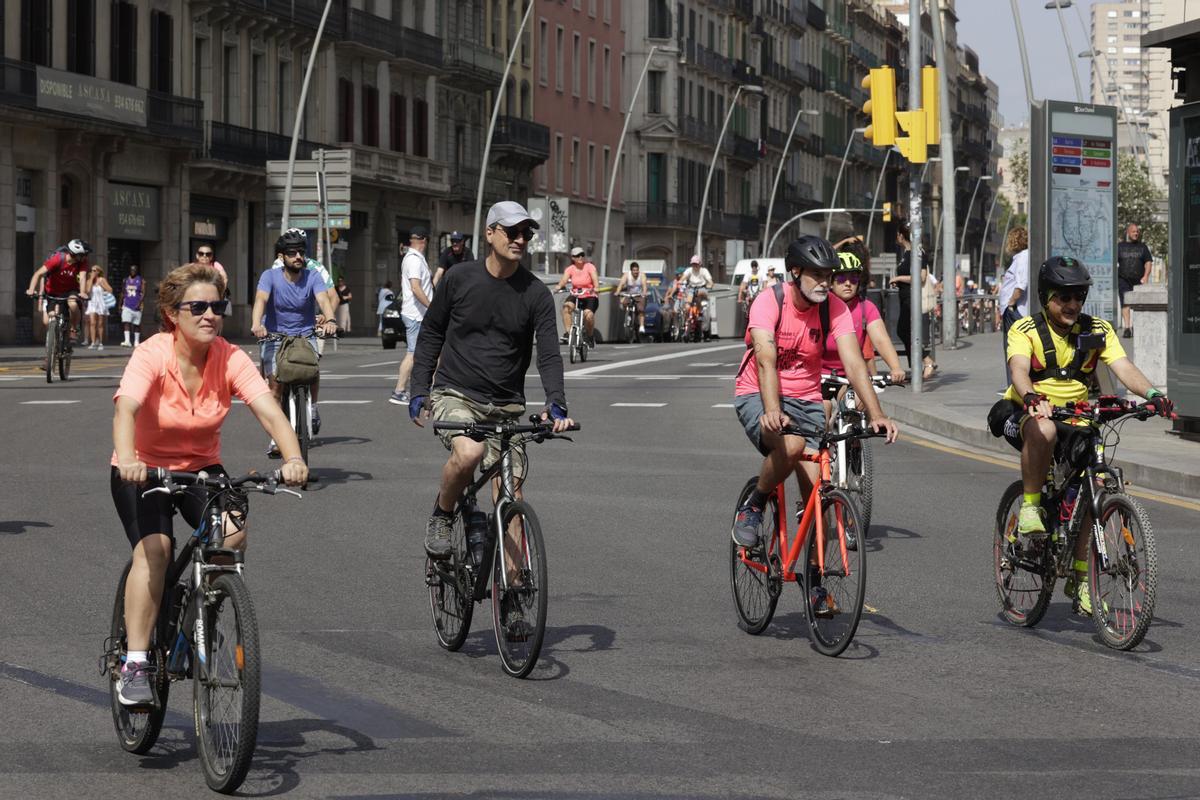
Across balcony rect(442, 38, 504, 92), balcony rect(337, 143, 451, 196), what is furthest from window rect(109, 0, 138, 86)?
balcony rect(442, 38, 504, 92)

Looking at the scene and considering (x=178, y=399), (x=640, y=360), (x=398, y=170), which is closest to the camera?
(x=178, y=399)

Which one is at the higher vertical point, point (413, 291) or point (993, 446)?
point (413, 291)

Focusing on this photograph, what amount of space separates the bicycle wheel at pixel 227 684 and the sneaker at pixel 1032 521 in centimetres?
410

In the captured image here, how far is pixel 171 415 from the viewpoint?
6672mm

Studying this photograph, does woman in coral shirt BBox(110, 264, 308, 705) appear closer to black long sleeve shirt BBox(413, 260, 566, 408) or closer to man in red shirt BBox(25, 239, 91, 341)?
black long sleeve shirt BBox(413, 260, 566, 408)

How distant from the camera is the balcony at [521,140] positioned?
74250 millimetres

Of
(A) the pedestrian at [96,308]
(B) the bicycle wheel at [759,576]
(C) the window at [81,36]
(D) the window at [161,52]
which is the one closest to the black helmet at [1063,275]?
(B) the bicycle wheel at [759,576]

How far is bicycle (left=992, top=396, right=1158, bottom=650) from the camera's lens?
8680mm

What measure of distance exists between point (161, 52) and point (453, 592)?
44470 millimetres

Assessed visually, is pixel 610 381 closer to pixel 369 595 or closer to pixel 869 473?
pixel 869 473

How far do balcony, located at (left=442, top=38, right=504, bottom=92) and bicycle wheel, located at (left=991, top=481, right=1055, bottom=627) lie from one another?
6102cm

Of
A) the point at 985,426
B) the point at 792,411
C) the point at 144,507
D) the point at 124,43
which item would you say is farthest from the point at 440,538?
the point at 124,43

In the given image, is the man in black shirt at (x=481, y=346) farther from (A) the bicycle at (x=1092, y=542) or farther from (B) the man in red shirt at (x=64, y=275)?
(B) the man in red shirt at (x=64, y=275)

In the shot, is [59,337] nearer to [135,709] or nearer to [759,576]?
[759,576]
